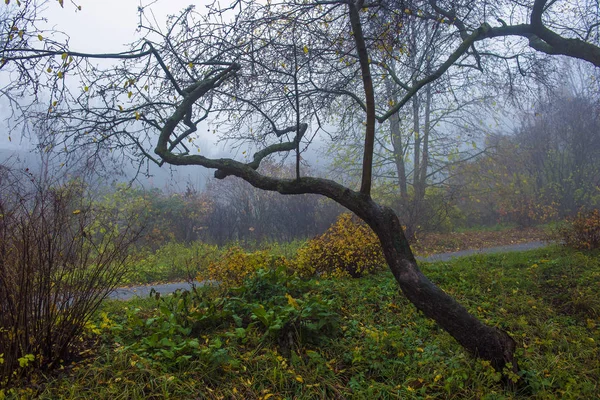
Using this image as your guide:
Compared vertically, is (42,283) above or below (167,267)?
above

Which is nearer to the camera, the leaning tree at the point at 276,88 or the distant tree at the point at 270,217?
the leaning tree at the point at 276,88

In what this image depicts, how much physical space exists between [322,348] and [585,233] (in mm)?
5910

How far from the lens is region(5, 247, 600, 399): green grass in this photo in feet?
10.3

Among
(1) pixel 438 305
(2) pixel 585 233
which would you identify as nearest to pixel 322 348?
(1) pixel 438 305

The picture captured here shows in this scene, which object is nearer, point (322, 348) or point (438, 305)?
point (438, 305)

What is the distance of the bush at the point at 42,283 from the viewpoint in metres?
3.05

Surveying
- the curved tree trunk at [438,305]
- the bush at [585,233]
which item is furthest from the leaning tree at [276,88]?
the bush at [585,233]

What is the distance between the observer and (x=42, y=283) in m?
3.16

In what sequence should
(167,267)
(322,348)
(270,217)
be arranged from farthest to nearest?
(270,217), (167,267), (322,348)

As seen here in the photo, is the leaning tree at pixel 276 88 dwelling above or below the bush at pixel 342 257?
above

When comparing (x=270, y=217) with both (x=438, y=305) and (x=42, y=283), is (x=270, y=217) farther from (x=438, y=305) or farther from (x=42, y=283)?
(x=42, y=283)

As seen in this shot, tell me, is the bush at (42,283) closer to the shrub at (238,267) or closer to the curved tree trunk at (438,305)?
the shrub at (238,267)

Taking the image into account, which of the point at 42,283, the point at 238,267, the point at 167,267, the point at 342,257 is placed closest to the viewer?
the point at 42,283

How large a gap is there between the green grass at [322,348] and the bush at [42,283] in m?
0.24
